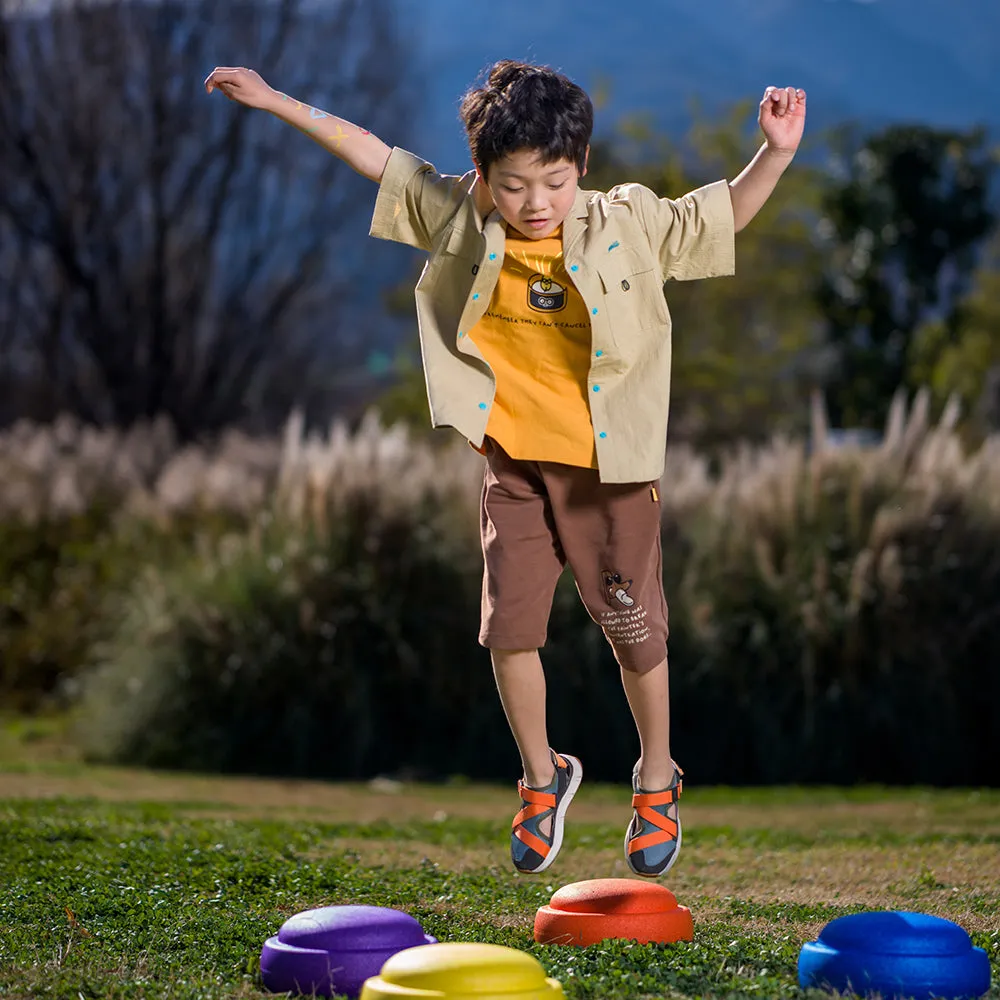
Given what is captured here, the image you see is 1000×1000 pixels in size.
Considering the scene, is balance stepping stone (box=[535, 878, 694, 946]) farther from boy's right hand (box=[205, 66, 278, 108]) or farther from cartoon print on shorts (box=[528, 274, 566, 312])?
boy's right hand (box=[205, 66, 278, 108])

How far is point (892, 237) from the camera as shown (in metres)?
17.6

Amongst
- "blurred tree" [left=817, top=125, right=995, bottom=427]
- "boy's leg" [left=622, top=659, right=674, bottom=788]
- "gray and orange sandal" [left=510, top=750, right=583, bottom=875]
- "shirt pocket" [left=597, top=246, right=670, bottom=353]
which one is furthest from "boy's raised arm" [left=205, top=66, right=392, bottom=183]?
"blurred tree" [left=817, top=125, right=995, bottom=427]

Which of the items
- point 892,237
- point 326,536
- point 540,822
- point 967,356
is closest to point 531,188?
point 540,822

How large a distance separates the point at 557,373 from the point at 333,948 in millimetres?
1477

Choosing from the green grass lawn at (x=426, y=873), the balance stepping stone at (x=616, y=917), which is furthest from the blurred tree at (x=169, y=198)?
the balance stepping stone at (x=616, y=917)

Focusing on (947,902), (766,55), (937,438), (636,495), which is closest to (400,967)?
(636,495)

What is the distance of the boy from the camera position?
11.2 ft

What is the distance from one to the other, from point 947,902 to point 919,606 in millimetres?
3391

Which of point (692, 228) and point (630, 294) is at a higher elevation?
point (692, 228)

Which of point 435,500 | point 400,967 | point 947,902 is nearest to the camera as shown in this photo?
point 400,967

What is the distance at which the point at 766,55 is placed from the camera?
4150 cm

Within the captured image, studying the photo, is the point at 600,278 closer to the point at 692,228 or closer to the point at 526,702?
the point at 692,228

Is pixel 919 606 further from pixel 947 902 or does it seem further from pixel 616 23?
pixel 616 23

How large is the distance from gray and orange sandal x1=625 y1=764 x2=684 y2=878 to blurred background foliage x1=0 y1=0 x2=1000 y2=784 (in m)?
3.51
